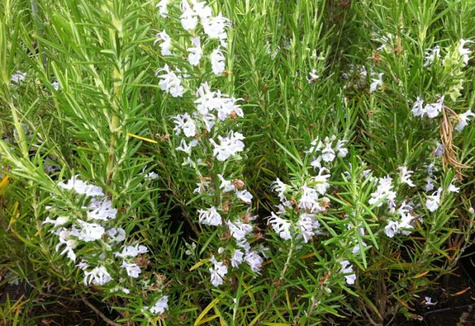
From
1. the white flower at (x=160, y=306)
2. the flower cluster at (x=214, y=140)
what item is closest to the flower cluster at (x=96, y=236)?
the white flower at (x=160, y=306)

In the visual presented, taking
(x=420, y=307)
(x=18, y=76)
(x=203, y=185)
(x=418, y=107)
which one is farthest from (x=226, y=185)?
(x=420, y=307)

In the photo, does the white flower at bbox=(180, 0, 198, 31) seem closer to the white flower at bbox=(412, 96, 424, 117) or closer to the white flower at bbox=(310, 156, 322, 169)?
the white flower at bbox=(310, 156, 322, 169)

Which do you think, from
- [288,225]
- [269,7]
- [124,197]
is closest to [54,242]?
[124,197]

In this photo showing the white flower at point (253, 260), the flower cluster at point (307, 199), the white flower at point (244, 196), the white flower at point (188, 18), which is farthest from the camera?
the white flower at point (253, 260)

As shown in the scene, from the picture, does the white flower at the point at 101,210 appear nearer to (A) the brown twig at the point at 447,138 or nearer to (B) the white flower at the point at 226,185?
(B) the white flower at the point at 226,185

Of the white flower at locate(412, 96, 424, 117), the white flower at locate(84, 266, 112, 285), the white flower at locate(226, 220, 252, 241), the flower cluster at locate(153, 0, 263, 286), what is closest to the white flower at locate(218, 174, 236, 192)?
the flower cluster at locate(153, 0, 263, 286)

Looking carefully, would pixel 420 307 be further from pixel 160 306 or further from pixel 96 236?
pixel 96 236

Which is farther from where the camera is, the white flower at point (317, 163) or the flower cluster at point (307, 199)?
the white flower at point (317, 163)
